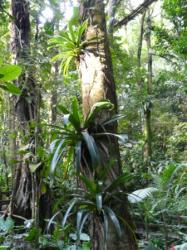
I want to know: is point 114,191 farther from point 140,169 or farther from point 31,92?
point 140,169

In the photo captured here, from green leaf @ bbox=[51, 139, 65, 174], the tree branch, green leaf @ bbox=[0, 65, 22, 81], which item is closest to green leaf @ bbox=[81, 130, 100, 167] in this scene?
green leaf @ bbox=[51, 139, 65, 174]

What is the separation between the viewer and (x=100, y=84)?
2363mm

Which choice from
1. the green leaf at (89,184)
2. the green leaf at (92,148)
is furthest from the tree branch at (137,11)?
the green leaf at (89,184)

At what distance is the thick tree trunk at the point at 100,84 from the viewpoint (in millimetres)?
2074

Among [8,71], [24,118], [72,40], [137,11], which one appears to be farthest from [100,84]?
[137,11]

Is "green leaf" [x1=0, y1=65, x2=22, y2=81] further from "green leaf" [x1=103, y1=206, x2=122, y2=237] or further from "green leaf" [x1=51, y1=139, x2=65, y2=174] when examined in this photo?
"green leaf" [x1=103, y1=206, x2=122, y2=237]

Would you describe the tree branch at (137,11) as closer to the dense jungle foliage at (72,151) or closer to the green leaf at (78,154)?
the dense jungle foliage at (72,151)

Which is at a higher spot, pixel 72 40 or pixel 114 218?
pixel 72 40

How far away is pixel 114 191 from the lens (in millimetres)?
2105

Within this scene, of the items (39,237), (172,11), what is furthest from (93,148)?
(172,11)

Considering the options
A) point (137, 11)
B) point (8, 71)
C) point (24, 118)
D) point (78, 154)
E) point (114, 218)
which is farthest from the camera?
point (137, 11)

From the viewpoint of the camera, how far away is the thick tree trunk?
2.07 metres

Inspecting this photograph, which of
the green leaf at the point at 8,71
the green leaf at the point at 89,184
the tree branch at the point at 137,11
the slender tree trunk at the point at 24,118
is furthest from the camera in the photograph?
the tree branch at the point at 137,11

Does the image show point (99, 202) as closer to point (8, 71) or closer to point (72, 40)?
point (8, 71)
